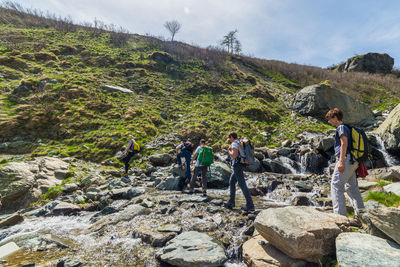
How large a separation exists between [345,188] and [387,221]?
5.87 feet

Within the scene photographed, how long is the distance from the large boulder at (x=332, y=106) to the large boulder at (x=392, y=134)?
11078 mm

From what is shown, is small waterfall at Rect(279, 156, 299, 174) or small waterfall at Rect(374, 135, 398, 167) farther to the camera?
small waterfall at Rect(279, 156, 299, 174)

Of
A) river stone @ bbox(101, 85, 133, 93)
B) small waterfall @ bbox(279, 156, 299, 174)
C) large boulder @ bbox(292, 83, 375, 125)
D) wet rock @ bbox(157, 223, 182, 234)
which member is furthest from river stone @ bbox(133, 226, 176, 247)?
large boulder @ bbox(292, 83, 375, 125)

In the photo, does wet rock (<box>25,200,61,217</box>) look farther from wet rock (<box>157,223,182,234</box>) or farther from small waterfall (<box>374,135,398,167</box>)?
small waterfall (<box>374,135,398,167</box>)

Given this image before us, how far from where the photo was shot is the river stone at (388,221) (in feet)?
9.38

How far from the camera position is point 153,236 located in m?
4.93

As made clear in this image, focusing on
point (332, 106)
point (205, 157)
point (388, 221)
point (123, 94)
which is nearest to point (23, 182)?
point (205, 157)

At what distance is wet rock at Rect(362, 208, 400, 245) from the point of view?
9.39 feet

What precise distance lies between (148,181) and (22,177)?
6.23 m

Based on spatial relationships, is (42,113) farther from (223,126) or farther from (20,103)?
(223,126)

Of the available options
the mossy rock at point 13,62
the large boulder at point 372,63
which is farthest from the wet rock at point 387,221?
the large boulder at point 372,63

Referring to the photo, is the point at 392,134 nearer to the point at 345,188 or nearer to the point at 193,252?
the point at 345,188

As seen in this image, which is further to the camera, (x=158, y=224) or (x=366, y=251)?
(x=158, y=224)

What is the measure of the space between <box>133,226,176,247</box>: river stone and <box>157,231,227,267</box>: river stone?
0.80ft
